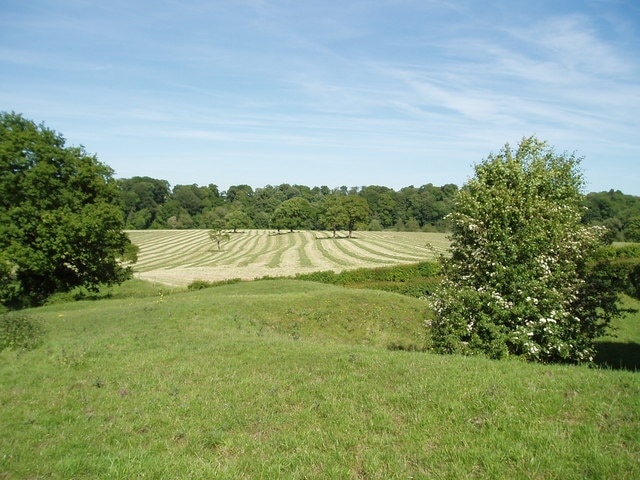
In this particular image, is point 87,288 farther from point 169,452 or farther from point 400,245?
point 400,245

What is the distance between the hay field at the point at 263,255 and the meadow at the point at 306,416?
4205 centimetres

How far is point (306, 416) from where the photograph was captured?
29.8ft

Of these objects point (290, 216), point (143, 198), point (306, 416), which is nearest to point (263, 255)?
point (290, 216)

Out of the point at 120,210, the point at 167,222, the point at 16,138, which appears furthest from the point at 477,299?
the point at 167,222

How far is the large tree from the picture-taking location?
3784cm

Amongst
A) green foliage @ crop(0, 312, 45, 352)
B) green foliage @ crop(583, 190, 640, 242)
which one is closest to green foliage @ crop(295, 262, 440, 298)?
green foliage @ crop(0, 312, 45, 352)

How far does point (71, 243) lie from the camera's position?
39969mm

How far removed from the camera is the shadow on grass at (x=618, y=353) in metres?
23.7

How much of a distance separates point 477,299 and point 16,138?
4160 centimetres

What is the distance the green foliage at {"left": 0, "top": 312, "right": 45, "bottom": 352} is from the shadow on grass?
26.8 metres

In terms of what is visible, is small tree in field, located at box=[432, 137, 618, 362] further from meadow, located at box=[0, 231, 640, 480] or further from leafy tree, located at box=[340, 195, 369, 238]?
leafy tree, located at box=[340, 195, 369, 238]

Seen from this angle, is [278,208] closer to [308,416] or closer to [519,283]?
[519,283]

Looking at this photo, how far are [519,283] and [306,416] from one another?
8.50 metres

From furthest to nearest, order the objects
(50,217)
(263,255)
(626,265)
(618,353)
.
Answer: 1. (263,255)
2. (626,265)
3. (50,217)
4. (618,353)
